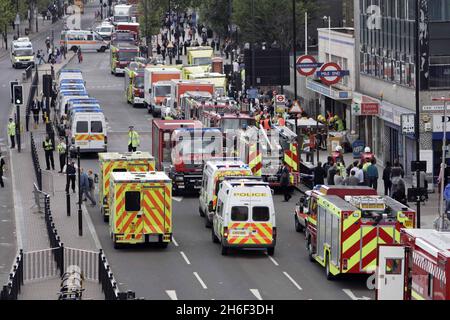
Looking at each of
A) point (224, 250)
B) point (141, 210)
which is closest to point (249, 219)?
point (224, 250)

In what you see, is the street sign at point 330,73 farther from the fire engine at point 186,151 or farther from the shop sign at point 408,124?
the shop sign at point 408,124

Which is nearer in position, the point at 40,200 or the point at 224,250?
the point at 224,250

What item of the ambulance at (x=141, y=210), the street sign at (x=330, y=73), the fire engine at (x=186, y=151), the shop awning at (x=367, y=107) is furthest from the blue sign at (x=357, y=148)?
the ambulance at (x=141, y=210)

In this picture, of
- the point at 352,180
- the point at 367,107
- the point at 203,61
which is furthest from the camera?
the point at 203,61

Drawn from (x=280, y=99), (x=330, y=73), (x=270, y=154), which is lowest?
(x=270, y=154)

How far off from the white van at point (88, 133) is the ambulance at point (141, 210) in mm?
24026

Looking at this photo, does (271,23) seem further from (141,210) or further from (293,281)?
(293,281)

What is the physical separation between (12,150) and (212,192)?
84.4 feet

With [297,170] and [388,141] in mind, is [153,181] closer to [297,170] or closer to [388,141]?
[297,170]

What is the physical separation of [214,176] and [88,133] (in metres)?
20.6

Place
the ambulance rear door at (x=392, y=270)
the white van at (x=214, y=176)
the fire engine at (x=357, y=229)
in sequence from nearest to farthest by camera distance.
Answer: the ambulance rear door at (x=392, y=270) → the fire engine at (x=357, y=229) → the white van at (x=214, y=176)

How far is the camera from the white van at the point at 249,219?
38844mm

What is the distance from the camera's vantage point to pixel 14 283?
105ft

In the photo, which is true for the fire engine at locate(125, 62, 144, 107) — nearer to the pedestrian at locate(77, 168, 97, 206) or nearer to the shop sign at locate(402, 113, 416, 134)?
the pedestrian at locate(77, 168, 97, 206)
